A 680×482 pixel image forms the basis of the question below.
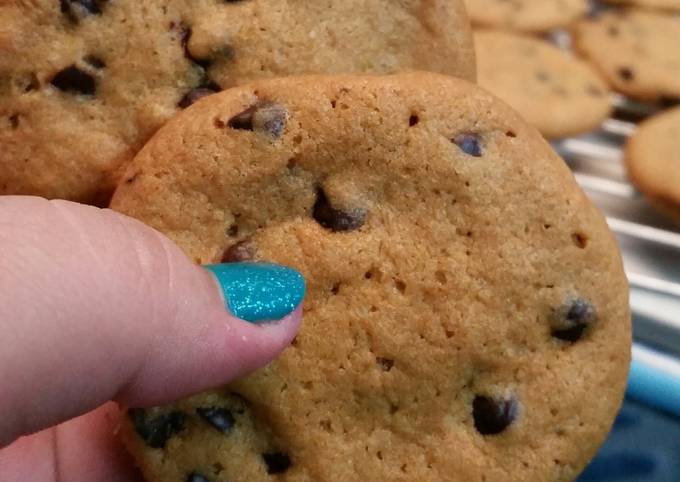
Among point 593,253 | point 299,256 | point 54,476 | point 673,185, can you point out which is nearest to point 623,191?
point 673,185

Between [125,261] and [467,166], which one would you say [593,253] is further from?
[125,261]

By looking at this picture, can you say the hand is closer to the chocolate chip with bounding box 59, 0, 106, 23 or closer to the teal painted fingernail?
Answer: the teal painted fingernail

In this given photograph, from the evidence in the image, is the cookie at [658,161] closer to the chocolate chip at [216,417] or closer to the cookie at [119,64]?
the cookie at [119,64]

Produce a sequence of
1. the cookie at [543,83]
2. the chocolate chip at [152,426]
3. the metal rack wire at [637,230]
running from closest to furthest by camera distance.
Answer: the chocolate chip at [152,426] → the metal rack wire at [637,230] → the cookie at [543,83]

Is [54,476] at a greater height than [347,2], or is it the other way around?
[347,2]

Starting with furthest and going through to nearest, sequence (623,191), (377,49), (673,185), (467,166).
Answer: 1. (623,191)
2. (673,185)
3. (377,49)
4. (467,166)

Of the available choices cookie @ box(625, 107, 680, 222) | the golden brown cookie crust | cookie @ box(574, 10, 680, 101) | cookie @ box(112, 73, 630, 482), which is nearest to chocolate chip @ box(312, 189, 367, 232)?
cookie @ box(112, 73, 630, 482)

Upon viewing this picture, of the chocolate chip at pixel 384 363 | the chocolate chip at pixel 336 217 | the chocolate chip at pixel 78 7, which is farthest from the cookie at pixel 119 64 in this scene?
the chocolate chip at pixel 384 363
